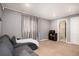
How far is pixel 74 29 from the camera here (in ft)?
16.6

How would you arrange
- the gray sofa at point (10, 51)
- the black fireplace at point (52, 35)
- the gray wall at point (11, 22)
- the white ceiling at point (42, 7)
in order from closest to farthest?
1. the gray sofa at point (10, 51)
2. the white ceiling at point (42, 7)
3. the gray wall at point (11, 22)
4. the black fireplace at point (52, 35)

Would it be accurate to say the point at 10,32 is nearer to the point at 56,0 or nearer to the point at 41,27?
the point at 41,27

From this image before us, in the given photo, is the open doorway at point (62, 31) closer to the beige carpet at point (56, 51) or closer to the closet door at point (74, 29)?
the closet door at point (74, 29)

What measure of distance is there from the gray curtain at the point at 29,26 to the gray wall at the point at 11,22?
33 centimetres

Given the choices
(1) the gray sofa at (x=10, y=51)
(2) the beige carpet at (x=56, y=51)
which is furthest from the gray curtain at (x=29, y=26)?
(1) the gray sofa at (x=10, y=51)

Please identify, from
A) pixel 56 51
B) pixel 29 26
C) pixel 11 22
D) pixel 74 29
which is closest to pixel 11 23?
pixel 11 22

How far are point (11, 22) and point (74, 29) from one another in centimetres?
369

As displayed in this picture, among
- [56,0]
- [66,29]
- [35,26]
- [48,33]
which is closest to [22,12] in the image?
[35,26]

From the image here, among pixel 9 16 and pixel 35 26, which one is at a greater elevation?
pixel 9 16

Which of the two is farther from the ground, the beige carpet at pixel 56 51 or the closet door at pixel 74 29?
the closet door at pixel 74 29

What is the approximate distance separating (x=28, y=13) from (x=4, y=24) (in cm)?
135

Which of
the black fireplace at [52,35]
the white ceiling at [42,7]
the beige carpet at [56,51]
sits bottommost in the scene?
the beige carpet at [56,51]

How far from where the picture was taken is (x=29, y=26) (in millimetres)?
4332

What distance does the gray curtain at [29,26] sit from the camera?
4286 millimetres
